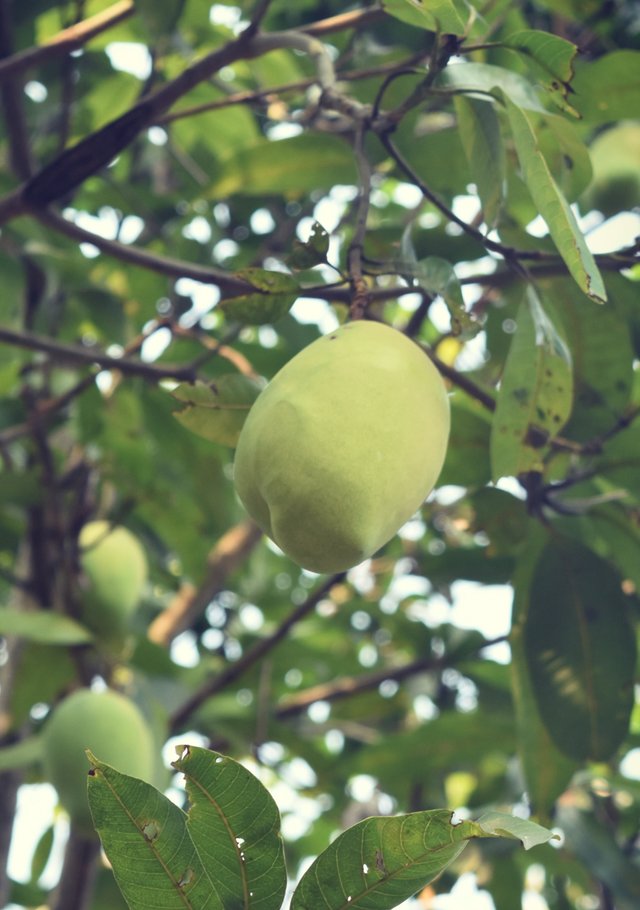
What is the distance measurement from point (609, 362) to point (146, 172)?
4.93 ft

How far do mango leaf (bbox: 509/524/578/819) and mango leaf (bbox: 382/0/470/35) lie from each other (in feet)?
2.32

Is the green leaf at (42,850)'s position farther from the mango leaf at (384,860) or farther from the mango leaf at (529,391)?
the mango leaf at (384,860)

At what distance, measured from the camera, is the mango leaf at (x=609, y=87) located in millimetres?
1239

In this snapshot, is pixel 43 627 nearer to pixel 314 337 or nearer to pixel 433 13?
pixel 314 337

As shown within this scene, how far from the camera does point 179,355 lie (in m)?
2.07

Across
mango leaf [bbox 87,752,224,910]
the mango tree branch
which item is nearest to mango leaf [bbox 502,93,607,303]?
mango leaf [bbox 87,752,224,910]

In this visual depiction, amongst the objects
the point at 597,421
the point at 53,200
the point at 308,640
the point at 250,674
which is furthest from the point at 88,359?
the point at 308,640

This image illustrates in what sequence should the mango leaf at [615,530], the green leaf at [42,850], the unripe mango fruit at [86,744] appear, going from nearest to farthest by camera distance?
1. the mango leaf at [615,530]
2. the unripe mango fruit at [86,744]
3. the green leaf at [42,850]

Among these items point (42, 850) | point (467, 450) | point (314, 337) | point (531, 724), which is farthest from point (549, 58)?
point (42, 850)

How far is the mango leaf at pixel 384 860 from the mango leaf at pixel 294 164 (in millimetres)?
1066

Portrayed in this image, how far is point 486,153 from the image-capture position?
1071mm

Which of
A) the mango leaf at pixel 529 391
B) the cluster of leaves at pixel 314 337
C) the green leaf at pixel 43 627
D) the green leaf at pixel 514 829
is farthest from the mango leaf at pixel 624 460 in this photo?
the green leaf at pixel 43 627

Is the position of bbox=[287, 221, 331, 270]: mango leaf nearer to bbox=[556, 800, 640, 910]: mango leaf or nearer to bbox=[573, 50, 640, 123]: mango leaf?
bbox=[573, 50, 640, 123]: mango leaf

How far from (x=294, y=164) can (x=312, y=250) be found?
645mm
